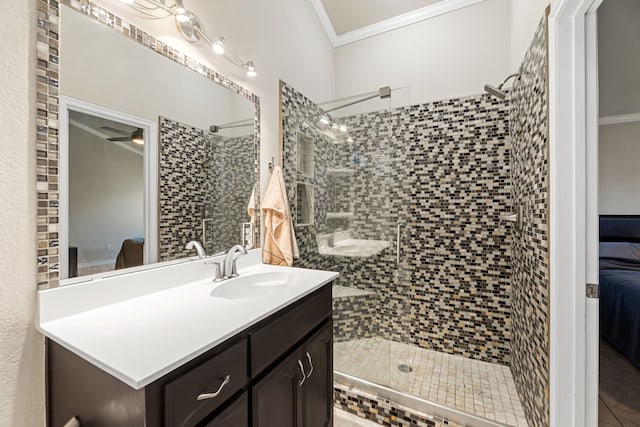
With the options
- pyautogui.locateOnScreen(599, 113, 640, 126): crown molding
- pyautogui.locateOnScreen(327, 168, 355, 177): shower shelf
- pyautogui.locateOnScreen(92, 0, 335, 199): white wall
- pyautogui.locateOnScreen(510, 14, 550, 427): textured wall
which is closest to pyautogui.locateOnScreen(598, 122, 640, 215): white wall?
pyautogui.locateOnScreen(599, 113, 640, 126): crown molding

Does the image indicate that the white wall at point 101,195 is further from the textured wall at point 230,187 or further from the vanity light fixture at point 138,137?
the textured wall at point 230,187

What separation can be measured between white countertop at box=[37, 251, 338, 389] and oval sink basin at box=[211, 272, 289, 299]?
0.06m

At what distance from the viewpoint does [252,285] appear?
4.42ft

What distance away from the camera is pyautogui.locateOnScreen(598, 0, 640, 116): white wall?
1.60 meters

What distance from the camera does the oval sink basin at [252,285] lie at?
1208 mm

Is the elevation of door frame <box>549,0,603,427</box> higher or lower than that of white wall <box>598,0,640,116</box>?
lower

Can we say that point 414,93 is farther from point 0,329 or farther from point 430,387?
point 0,329

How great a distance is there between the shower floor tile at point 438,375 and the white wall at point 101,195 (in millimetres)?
1586

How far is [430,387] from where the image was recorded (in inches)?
68.1

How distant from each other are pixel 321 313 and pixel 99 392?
31.5 inches

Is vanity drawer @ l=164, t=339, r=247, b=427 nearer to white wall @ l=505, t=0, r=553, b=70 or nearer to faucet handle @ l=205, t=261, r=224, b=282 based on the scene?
faucet handle @ l=205, t=261, r=224, b=282

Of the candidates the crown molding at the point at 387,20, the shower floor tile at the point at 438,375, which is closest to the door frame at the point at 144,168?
the shower floor tile at the point at 438,375

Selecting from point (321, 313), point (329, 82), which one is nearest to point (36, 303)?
point (321, 313)

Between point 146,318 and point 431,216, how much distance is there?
2127mm
